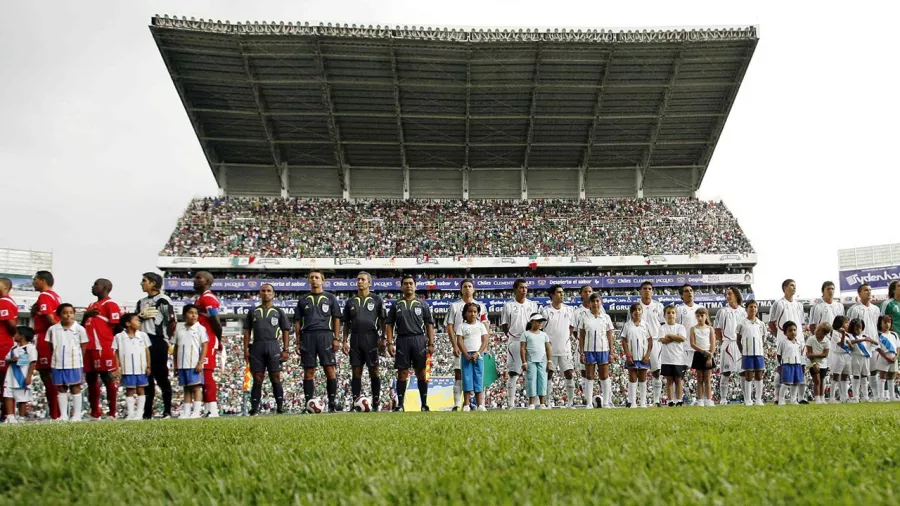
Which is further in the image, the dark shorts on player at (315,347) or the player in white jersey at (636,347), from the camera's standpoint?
the player in white jersey at (636,347)

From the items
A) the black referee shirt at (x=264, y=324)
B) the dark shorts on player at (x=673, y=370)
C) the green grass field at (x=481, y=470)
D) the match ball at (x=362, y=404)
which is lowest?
the match ball at (x=362, y=404)

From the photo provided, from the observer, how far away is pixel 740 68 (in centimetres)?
3769

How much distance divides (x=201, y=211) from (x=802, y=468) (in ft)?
152

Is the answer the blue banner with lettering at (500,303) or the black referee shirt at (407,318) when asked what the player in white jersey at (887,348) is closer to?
the black referee shirt at (407,318)

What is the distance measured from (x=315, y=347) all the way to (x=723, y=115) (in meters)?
37.3

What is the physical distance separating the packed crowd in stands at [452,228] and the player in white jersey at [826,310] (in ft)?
100

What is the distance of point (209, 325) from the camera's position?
938 centimetres

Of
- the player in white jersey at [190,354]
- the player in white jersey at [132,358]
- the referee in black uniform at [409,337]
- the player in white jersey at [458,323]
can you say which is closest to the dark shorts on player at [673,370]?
the player in white jersey at [458,323]

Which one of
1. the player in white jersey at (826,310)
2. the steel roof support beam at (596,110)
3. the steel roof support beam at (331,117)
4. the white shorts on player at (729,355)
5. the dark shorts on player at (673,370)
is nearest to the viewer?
the dark shorts on player at (673,370)

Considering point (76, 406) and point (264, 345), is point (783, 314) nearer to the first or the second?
point (264, 345)

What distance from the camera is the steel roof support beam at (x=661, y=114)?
37.1m

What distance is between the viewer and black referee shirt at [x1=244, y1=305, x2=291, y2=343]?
9.95 meters

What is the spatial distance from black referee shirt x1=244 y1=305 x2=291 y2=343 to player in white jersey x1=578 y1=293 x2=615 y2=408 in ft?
16.1

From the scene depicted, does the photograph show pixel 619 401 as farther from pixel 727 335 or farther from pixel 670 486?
pixel 670 486
